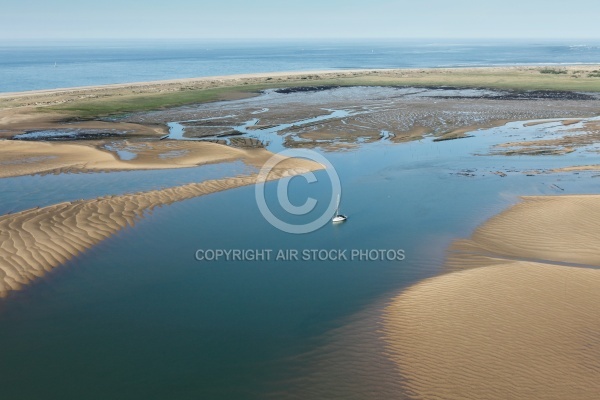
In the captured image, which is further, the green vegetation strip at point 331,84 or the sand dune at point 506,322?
the green vegetation strip at point 331,84

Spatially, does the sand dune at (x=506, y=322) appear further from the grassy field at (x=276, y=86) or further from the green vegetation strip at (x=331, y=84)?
the green vegetation strip at (x=331, y=84)

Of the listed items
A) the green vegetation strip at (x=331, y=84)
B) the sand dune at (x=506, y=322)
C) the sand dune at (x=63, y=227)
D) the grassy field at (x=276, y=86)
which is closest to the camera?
the sand dune at (x=506, y=322)

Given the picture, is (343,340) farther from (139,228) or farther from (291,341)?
(139,228)

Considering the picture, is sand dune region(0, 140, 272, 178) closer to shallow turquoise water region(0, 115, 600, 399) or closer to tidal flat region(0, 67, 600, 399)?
tidal flat region(0, 67, 600, 399)

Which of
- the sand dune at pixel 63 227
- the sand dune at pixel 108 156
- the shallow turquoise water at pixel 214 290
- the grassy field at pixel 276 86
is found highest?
the grassy field at pixel 276 86

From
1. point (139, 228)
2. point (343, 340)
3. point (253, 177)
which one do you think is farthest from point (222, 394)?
point (253, 177)

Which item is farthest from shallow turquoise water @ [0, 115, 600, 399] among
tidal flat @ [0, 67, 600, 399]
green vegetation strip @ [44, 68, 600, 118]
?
green vegetation strip @ [44, 68, 600, 118]

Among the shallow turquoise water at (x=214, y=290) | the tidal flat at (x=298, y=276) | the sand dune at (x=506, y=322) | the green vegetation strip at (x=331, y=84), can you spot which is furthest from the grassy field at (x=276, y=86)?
the sand dune at (x=506, y=322)
